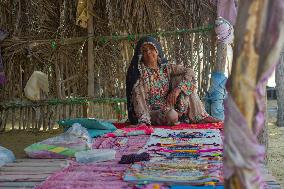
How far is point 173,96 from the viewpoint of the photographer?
557cm

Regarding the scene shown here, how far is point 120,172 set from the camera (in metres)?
3.11

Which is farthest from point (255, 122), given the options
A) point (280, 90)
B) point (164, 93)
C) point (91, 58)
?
point (280, 90)

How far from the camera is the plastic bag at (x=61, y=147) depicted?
12.1ft

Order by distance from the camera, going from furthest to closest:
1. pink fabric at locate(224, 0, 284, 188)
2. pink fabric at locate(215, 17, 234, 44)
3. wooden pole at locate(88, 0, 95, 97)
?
wooden pole at locate(88, 0, 95, 97) → pink fabric at locate(215, 17, 234, 44) → pink fabric at locate(224, 0, 284, 188)

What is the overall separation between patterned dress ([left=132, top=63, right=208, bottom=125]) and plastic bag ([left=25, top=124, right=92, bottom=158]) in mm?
1758

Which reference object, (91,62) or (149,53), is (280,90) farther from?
(149,53)

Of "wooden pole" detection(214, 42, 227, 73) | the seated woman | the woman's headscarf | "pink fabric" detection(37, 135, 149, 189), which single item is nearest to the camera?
"pink fabric" detection(37, 135, 149, 189)

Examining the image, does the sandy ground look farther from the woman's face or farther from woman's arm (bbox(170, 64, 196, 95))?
the woman's face

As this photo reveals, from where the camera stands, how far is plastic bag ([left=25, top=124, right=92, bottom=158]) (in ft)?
12.1

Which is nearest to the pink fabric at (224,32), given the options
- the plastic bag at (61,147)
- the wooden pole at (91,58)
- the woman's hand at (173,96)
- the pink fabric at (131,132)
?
the woman's hand at (173,96)

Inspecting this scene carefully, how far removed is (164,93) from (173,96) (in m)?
0.23

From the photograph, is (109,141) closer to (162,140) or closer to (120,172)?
(162,140)

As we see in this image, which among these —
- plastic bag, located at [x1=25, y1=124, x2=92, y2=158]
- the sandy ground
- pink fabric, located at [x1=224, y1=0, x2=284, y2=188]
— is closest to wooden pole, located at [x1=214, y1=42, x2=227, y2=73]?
the sandy ground

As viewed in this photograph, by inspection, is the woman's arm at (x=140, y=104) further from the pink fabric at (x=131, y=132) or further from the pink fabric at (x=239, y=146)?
the pink fabric at (x=239, y=146)
